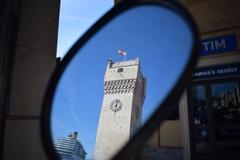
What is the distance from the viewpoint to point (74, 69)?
0.99 m

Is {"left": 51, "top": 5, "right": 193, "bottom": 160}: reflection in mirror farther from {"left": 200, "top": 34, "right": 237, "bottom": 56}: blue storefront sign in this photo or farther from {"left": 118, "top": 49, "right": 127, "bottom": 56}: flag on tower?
{"left": 200, "top": 34, "right": 237, "bottom": 56}: blue storefront sign

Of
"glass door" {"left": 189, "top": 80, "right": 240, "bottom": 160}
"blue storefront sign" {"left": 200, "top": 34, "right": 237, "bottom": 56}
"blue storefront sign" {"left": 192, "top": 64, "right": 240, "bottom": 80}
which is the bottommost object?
"glass door" {"left": 189, "top": 80, "right": 240, "bottom": 160}

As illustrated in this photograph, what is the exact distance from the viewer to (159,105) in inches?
21.3

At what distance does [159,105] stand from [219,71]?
5.08m

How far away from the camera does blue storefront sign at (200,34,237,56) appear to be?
4828 mm

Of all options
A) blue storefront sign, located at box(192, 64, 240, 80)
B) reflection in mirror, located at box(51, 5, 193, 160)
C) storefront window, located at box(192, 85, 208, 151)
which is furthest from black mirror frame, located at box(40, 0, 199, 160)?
storefront window, located at box(192, 85, 208, 151)

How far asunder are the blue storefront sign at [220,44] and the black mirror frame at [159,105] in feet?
14.5

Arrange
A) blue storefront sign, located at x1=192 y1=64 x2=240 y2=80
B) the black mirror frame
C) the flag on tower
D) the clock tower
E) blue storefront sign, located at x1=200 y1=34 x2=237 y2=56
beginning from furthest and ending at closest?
blue storefront sign, located at x1=192 y1=64 x2=240 y2=80 → blue storefront sign, located at x1=200 y1=34 x2=237 y2=56 → the flag on tower → the clock tower → the black mirror frame

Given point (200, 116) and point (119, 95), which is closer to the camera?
point (119, 95)

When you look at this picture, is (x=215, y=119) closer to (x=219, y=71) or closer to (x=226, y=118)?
(x=226, y=118)

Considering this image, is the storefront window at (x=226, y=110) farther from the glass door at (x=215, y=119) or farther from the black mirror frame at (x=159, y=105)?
the black mirror frame at (x=159, y=105)

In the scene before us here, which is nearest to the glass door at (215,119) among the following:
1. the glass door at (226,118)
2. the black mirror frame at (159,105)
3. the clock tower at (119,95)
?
the glass door at (226,118)

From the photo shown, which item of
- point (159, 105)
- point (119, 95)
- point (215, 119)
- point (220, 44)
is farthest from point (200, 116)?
point (159, 105)

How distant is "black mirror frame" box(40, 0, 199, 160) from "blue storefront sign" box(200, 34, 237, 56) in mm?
4422
